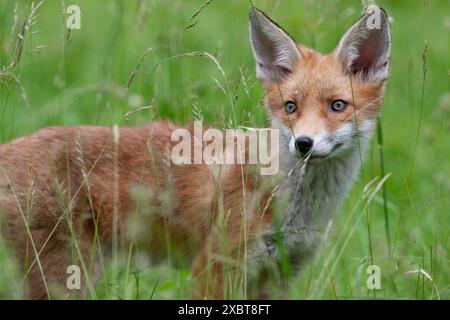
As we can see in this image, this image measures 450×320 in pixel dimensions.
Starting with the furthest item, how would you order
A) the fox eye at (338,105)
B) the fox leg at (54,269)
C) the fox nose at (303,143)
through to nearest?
the fox eye at (338,105), the fox leg at (54,269), the fox nose at (303,143)

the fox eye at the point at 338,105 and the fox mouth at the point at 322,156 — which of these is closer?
the fox mouth at the point at 322,156

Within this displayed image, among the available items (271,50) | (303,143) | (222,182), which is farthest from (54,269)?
(271,50)

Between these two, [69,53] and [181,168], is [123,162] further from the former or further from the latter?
Answer: [69,53]

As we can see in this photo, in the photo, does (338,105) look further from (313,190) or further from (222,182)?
(222,182)

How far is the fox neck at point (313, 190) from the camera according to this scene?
205 inches

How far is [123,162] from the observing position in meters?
5.41

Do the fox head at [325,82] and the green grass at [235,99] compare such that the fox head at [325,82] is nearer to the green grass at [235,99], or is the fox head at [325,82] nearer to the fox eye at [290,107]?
the fox eye at [290,107]

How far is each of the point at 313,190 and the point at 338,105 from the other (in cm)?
62

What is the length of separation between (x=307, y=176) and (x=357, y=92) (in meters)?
0.62

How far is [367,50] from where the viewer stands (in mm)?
5281

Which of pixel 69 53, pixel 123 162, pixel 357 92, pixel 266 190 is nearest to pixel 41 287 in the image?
pixel 123 162

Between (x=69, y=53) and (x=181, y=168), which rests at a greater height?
(x=69, y=53)

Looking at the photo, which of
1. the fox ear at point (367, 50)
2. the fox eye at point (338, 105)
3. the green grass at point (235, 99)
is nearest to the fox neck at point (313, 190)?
the green grass at point (235, 99)

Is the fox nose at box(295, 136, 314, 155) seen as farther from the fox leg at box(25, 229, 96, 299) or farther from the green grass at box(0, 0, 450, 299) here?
the fox leg at box(25, 229, 96, 299)
